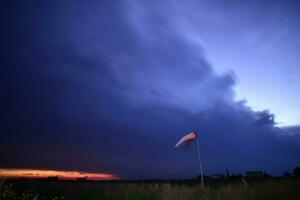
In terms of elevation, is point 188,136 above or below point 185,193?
above

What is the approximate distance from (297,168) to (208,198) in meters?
52.8

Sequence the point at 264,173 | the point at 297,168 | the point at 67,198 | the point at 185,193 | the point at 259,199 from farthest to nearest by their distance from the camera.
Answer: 1. the point at 264,173
2. the point at 297,168
3. the point at 67,198
4. the point at 185,193
5. the point at 259,199

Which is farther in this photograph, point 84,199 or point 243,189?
point 84,199

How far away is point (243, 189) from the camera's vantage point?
470 inches

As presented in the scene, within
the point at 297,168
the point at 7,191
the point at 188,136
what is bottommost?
the point at 7,191

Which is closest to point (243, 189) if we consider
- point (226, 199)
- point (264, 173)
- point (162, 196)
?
point (226, 199)

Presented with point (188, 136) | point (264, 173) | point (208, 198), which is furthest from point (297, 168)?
point (208, 198)

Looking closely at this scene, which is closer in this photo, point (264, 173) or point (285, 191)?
point (285, 191)

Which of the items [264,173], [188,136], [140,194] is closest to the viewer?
[140,194]

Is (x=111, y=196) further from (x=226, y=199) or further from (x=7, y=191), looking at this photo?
(x=7, y=191)

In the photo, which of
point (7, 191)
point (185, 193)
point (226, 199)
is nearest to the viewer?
point (7, 191)

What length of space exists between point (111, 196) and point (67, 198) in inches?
148

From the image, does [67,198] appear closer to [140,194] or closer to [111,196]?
[111,196]

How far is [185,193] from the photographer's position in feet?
45.3
